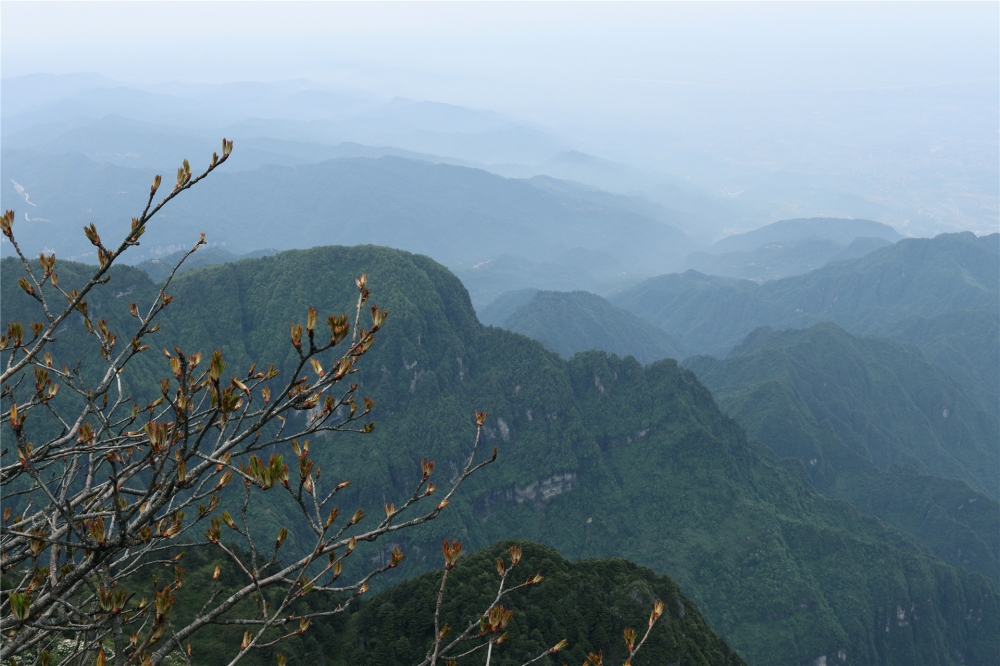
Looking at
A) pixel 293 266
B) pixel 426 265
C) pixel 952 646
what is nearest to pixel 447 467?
pixel 426 265

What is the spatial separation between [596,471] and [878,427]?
10452cm

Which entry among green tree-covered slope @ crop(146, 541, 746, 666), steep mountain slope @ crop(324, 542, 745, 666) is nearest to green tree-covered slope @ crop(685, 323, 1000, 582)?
steep mountain slope @ crop(324, 542, 745, 666)

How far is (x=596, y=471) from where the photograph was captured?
103 metres

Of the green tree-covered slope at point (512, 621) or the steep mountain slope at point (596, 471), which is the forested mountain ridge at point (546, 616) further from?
the steep mountain slope at point (596, 471)

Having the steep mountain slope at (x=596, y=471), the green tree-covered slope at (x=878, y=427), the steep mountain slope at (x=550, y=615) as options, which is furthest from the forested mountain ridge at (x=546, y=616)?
the green tree-covered slope at (x=878, y=427)

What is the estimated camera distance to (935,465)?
508 feet

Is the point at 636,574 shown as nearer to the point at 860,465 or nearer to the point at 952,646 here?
the point at 952,646

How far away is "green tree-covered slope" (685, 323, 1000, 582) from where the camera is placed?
120 metres

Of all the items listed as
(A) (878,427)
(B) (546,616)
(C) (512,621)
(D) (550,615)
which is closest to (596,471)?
(D) (550,615)

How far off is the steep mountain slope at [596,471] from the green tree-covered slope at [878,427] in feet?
78.0

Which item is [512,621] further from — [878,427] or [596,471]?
[878,427]

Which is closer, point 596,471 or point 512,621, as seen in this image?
point 512,621

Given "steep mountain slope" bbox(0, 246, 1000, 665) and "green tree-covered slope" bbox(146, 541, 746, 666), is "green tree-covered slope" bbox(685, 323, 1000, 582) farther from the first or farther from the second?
"green tree-covered slope" bbox(146, 541, 746, 666)

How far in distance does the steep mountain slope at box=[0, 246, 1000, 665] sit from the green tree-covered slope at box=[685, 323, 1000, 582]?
23.8 metres
